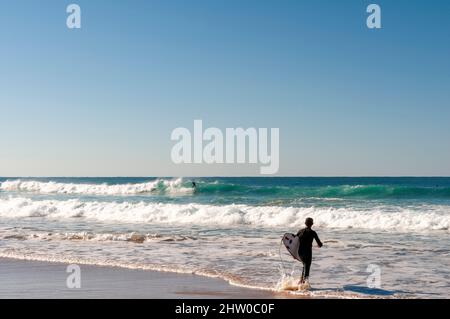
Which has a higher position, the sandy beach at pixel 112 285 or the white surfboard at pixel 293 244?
the white surfboard at pixel 293 244

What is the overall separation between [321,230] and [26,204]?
20856 mm

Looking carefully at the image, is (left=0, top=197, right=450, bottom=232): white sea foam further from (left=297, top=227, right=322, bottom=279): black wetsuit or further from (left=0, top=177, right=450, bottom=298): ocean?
(left=297, top=227, right=322, bottom=279): black wetsuit

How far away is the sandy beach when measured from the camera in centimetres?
1007

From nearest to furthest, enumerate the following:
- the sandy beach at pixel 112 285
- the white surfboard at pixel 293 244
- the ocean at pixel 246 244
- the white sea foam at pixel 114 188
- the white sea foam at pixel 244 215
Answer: the sandy beach at pixel 112 285 → the white surfboard at pixel 293 244 → the ocean at pixel 246 244 → the white sea foam at pixel 244 215 → the white sea foam at pixel 114 188

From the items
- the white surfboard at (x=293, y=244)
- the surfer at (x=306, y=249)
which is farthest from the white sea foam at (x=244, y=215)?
the surfer at (x=306, y=249)

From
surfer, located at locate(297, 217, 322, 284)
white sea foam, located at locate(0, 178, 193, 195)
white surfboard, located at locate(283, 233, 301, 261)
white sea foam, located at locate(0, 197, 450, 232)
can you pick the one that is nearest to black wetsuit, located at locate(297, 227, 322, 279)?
surfer, located at locate(297, 217, 322, 284)

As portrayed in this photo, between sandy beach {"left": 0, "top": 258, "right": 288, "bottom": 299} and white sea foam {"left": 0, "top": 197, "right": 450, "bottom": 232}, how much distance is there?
12.7 meters

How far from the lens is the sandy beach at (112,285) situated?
33.0 feet

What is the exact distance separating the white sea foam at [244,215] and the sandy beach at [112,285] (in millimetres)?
12743

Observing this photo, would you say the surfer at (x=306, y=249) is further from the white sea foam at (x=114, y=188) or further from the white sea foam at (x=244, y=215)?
the white sea foam at (x=114, y=188)

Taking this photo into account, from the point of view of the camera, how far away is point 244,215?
26.5 m

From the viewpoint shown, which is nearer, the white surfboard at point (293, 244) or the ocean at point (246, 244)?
the white surfboard at point (293, 244)
